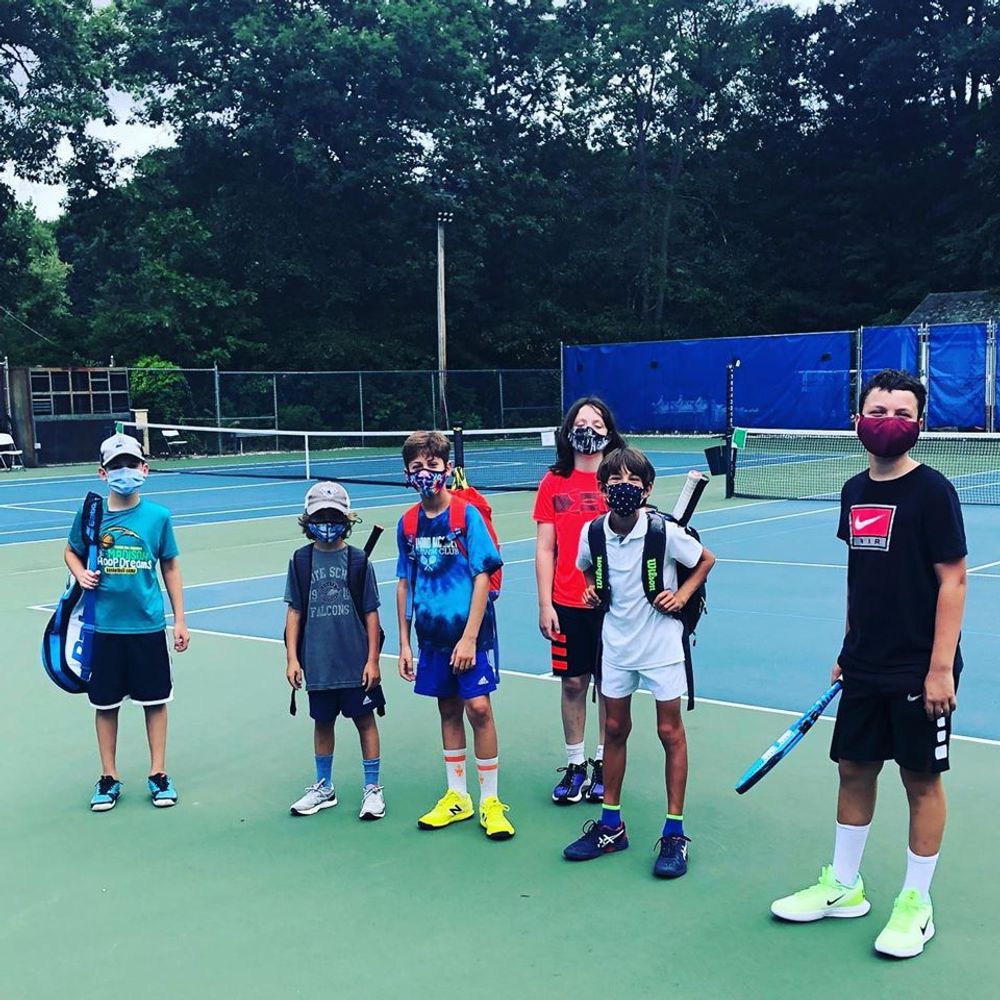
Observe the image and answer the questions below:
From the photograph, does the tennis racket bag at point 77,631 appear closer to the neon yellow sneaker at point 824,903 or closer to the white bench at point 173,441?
the neon yellow sneaker at point 824,903

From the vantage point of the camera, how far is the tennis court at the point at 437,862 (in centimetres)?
343

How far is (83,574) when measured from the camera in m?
→ 4.94

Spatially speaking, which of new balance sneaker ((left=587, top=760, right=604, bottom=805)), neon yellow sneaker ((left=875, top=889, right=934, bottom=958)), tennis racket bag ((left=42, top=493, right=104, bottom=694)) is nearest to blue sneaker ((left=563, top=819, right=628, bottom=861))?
new balance sneaker ((left=587, top=760, right=604, bottom=805))

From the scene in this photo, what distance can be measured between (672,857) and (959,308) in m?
34.3

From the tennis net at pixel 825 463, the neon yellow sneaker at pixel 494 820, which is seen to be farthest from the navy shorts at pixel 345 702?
the tennis net at pixel 825 463

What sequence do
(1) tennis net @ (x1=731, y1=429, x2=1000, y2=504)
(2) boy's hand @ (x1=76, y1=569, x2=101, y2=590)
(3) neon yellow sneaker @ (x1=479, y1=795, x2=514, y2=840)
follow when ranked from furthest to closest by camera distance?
(1) tennis net @ (x1=731, y1=429, x2=1000, y2=504)
(2) boy's hand @ (x1=76, y1=569, x2=101, y2=590)
(3) neon yellow sneaker @ (x1=479, y1=795, x2=514, y2=840)

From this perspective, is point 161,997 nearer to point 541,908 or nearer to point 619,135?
point 541,908

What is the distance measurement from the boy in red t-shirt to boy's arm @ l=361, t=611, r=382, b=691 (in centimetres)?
69

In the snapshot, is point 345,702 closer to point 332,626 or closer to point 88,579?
point 332,626

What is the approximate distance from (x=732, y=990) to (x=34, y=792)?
3248 millimetres

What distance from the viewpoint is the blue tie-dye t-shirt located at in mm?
4617

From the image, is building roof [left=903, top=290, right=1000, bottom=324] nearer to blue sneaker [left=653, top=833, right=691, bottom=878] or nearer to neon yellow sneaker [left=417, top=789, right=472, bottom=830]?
neon yellow sneaker [left=417, top=789, right=472, bottom=830]

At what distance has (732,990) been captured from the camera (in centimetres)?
328

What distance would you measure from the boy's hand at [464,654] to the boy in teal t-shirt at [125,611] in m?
1.24
